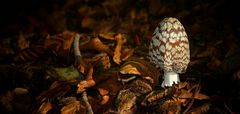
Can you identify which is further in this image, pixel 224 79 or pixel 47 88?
pixel 47 88

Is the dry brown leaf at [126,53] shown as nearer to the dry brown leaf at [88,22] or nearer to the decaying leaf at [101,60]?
the decaying leaf at [101,60]

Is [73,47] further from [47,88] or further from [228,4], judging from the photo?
[228,4]

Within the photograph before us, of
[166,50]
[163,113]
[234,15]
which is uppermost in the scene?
[234,15]

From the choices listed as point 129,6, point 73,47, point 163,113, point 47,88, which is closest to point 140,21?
point 129,6

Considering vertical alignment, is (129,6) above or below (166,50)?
above

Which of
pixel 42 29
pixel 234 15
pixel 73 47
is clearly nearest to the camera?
pixel 73 47

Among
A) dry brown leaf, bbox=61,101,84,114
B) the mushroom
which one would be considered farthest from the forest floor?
the mushroom
